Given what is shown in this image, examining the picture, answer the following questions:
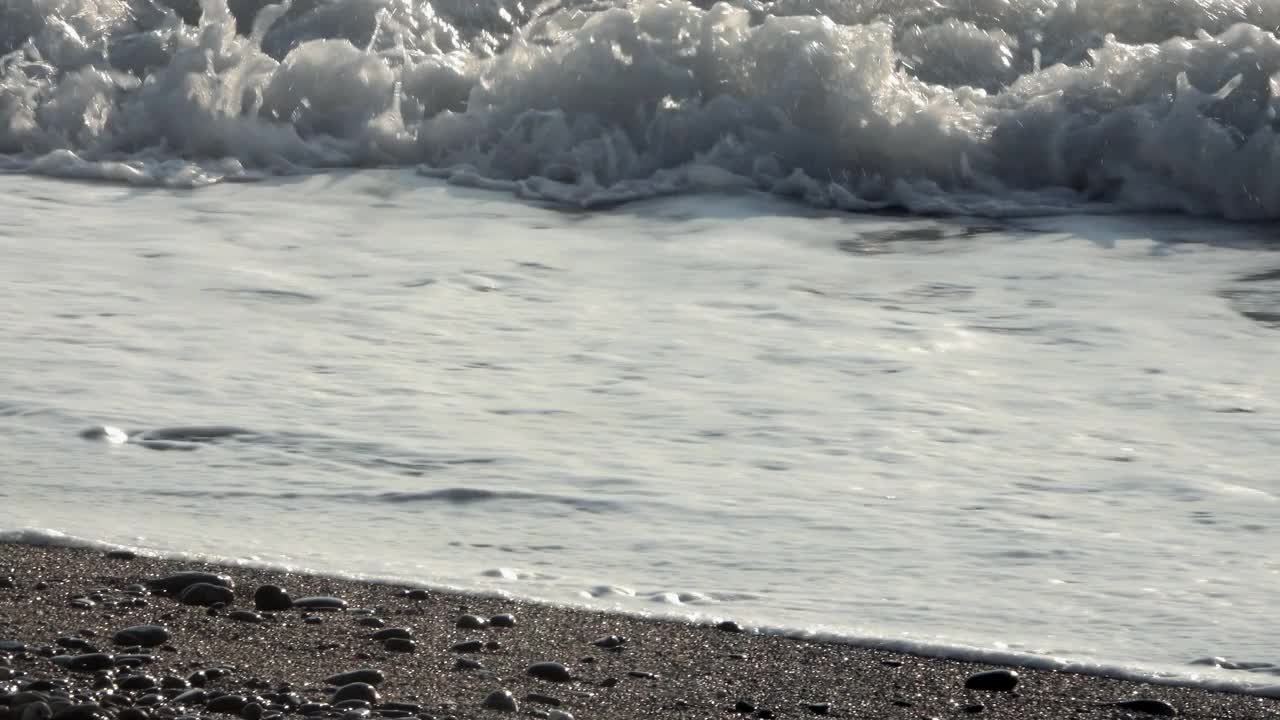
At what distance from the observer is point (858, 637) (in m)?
2.66

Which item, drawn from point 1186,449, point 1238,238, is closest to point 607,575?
point 1186,449

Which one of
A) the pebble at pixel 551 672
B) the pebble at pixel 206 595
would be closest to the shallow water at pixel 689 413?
the pebble at pixel 206 595

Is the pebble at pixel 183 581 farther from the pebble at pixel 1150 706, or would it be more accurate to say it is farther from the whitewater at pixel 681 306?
the pebble at pixel 1150 706

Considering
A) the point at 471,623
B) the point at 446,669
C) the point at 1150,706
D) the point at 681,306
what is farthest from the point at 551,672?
the point at 681,306

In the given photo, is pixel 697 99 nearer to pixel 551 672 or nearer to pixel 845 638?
pixel 845 638

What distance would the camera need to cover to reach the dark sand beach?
7.51 ft

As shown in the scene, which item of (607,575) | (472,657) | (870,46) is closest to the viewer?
(472,657)

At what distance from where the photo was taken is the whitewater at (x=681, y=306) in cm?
307

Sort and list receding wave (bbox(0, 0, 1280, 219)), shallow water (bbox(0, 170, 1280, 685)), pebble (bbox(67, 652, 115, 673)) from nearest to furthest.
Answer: pebble (bbox(67, 652, 115, 673)), shallow water (bbox(0, 170, 1280, 685)), receding wave (bbox(0, 0, 1280, 219))

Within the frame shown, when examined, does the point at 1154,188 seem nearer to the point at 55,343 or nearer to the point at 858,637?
the point at 55,343

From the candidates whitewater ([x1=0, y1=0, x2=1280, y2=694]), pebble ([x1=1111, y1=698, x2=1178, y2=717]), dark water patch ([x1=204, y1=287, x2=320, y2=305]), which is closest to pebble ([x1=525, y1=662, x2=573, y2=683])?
whitewater ([x1=0, y1=0, x2=1280, y2=694])

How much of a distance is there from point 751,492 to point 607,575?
530 millimetres

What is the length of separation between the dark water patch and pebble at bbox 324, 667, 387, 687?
2.70m

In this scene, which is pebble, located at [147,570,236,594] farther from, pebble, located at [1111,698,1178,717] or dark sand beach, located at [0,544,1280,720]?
pebble, located at [1111,698,1178,717]
